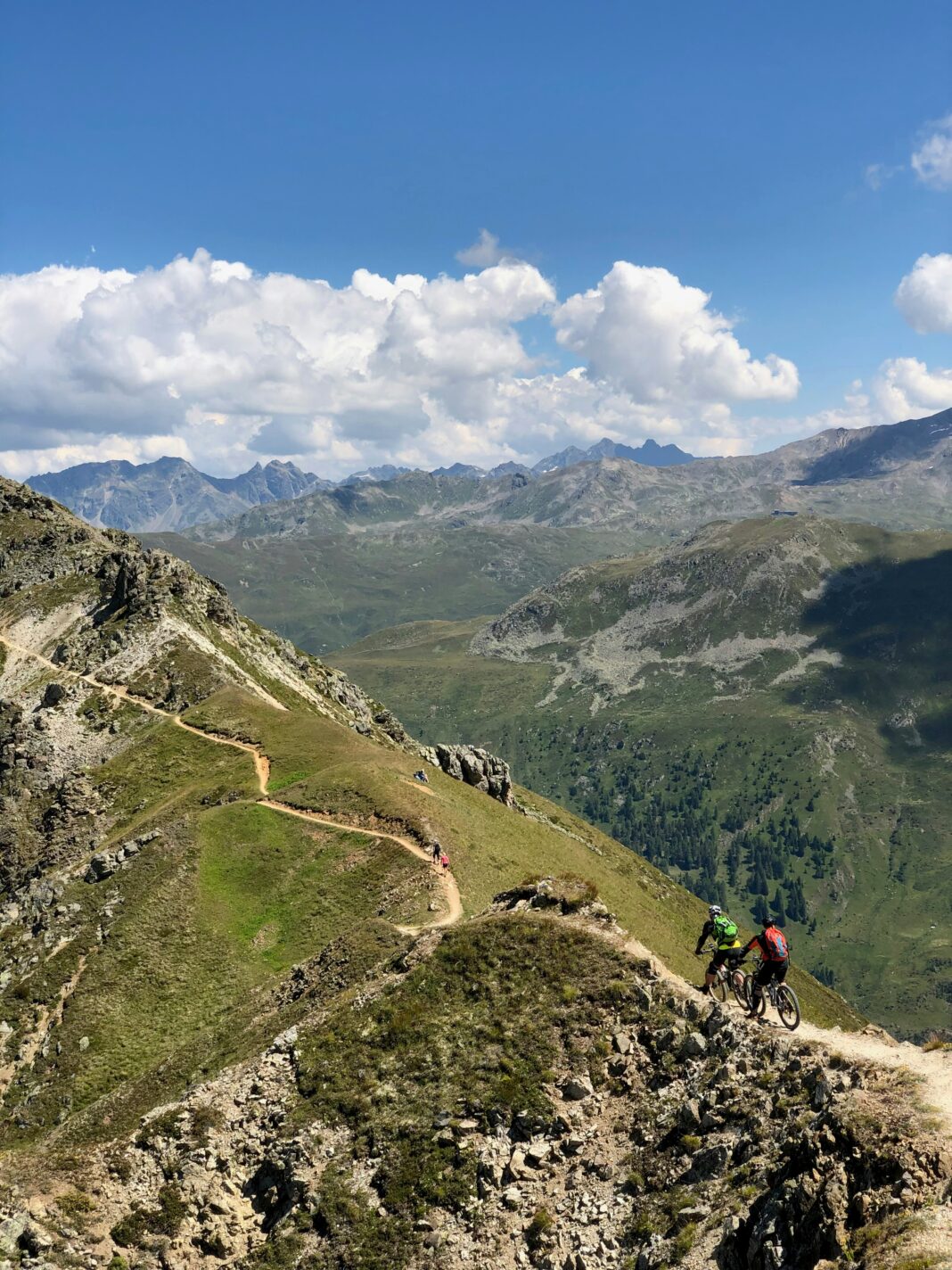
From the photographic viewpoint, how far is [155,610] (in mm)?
127562

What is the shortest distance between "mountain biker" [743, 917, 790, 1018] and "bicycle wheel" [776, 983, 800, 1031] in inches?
19.2

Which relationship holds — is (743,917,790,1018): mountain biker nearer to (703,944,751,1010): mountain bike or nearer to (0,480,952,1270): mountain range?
(703,944,751,1010): mountain bike

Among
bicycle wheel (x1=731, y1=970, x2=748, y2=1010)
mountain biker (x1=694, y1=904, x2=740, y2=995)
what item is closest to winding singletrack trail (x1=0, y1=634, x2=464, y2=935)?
mountain biker (x1=694, y1=904, x2=740, y2=995)

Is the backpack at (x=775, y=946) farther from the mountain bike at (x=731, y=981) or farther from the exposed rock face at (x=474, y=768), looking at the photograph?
the exposed rock face at (x=474, y=768)

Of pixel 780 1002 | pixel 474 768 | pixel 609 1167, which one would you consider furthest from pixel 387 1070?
pixel 474 768

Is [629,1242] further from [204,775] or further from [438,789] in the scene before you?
[204,775]

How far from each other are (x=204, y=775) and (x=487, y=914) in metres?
54.8

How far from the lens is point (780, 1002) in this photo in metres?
31.2

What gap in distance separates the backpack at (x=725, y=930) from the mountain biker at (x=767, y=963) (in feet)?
5.95

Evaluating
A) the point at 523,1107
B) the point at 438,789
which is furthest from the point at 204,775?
the point at 523,1107

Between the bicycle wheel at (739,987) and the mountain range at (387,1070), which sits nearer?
the mountain range at (387,1070)

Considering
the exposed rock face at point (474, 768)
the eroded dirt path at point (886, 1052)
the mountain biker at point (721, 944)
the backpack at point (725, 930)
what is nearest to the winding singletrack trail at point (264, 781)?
the mountain biker at point (721, 944)

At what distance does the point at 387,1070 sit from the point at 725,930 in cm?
1675

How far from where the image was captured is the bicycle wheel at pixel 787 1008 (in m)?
30.6
